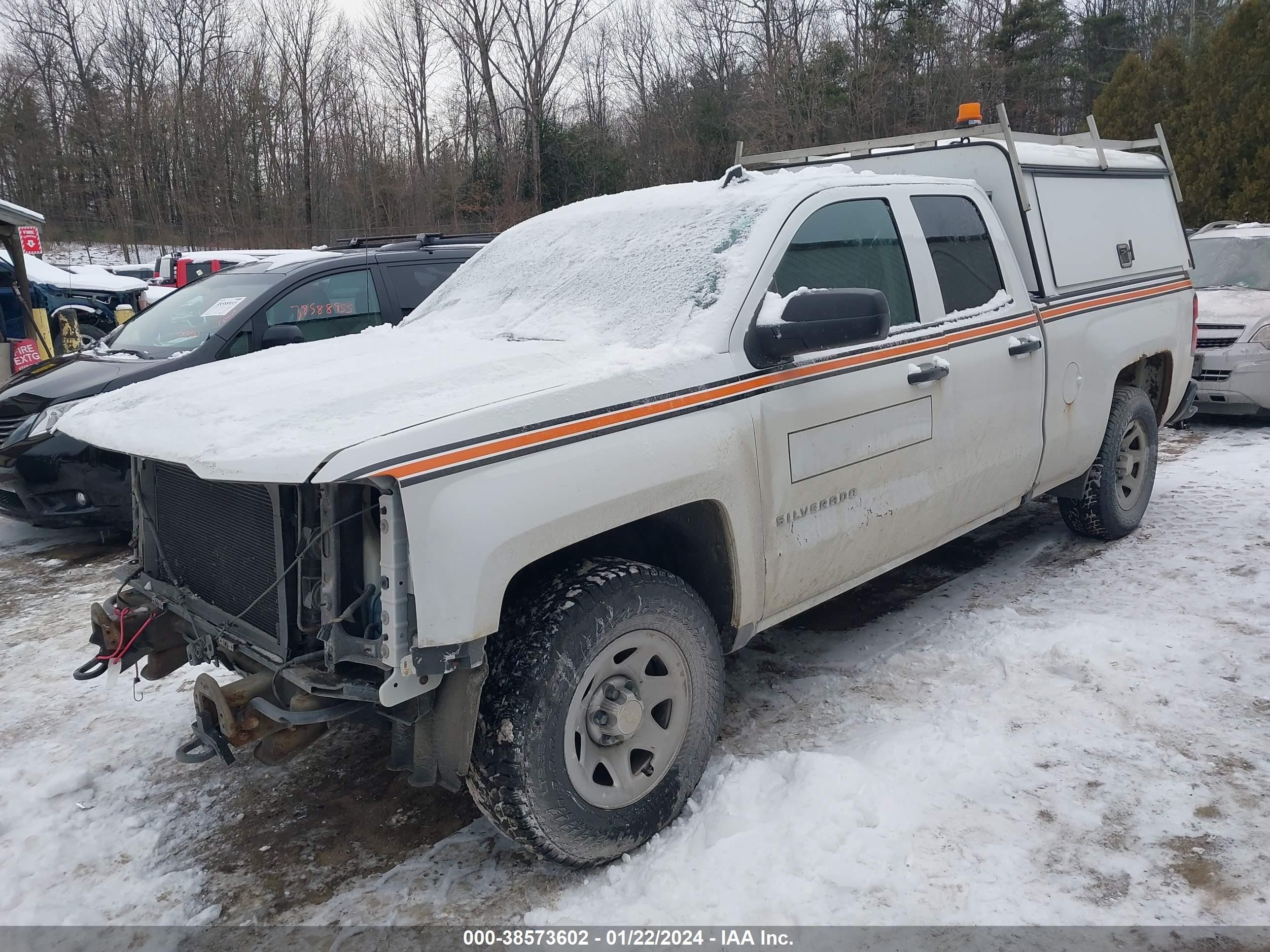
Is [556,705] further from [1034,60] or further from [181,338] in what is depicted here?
[1034,60]

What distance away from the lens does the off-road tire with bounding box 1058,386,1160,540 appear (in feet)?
17.6

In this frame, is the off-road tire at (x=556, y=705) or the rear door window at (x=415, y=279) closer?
the off-road tire at (x=556, y=705)

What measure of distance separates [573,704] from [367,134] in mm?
32928

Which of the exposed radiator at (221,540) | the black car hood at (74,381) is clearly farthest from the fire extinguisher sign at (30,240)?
the exposed radiator at (221,540)

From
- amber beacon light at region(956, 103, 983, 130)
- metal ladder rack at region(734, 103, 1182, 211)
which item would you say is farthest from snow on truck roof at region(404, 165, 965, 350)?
amber beacon light at region(956, 103, 983, 130)

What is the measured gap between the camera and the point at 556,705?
2.67 metres

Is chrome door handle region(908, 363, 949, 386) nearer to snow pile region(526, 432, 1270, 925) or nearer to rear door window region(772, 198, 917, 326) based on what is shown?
rear door window region(772, 198, 917, 326)

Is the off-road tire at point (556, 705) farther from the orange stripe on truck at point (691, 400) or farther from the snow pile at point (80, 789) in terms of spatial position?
the snow pile at point (80, 789)

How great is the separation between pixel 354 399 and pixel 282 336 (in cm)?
363

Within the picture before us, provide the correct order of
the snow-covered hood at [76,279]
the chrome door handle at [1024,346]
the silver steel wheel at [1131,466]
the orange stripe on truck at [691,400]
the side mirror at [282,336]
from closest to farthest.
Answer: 1. the orange stripe on truck at [691,400]
2. the chrome door handle at [1024,346]
3. the silver steel wheel at [1131,466]
4. the side mirror at [282,336]
5. the snow-covered hood at [76,279]

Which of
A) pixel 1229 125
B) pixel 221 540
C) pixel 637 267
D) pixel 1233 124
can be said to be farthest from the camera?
pixel 1229 125

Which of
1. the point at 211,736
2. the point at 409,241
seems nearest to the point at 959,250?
the point at 211,736

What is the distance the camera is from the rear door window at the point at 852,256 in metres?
3.53

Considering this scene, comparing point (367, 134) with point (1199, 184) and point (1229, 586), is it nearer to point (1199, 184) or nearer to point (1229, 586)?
point (1199, 184)
